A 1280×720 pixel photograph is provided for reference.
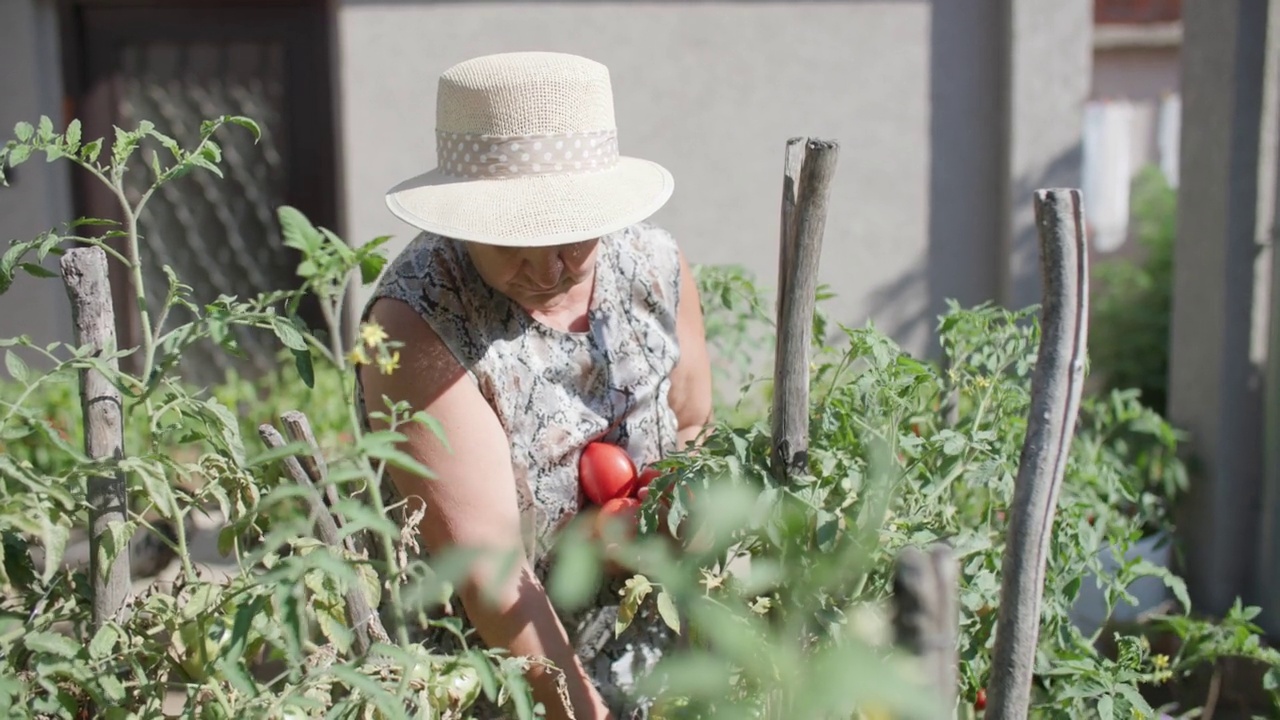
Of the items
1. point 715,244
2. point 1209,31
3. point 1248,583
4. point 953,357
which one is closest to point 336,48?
point 715,244

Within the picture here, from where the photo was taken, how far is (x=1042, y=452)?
4.39 feet

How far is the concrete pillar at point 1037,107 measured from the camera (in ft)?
15.1

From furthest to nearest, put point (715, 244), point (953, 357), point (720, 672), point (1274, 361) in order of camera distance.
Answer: point (715, 244), point (1274, 361), point (953, 357), point (720, 672)

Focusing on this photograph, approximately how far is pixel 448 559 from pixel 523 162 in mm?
776

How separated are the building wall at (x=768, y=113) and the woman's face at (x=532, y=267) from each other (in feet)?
Result: 8.90

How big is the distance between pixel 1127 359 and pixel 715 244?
2.50m

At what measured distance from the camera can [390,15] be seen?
449 centimetres

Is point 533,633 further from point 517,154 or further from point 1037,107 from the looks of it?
point 1037,107

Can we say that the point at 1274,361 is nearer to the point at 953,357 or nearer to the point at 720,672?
the point at 953,357

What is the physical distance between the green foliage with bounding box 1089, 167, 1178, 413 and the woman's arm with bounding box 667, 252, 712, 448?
3970 millimetres

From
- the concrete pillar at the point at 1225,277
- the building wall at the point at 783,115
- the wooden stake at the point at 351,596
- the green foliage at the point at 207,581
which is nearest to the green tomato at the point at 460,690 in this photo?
the green foliage at the point at 207,581

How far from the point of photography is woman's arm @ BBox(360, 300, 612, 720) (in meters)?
1.72

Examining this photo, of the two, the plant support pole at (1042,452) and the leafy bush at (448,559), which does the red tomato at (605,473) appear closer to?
the leafy bush at (448,559)

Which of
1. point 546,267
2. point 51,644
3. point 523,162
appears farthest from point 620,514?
point 51,644
